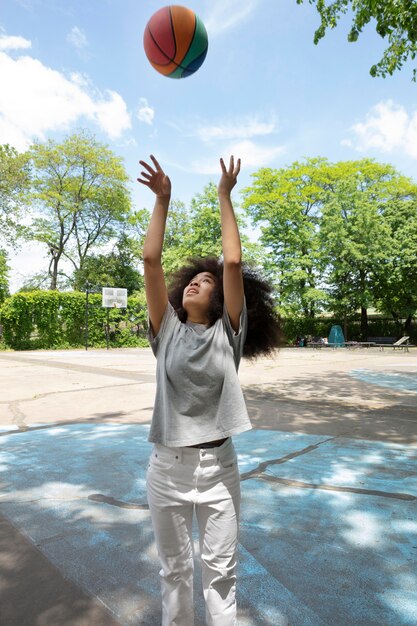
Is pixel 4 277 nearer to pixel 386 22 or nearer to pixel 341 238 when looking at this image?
pixel 341 238

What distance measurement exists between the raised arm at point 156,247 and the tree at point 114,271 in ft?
121

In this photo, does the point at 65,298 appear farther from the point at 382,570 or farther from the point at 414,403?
the point at 382,570

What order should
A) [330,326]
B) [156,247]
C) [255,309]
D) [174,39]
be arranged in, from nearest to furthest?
[156,247] → [255,309] → [174,39] → [330,326]

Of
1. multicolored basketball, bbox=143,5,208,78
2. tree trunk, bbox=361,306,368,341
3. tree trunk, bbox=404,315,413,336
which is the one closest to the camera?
multicolored basketball, bbox=143,5,208,78

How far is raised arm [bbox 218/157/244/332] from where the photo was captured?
1792 mm

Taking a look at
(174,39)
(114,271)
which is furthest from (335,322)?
(174,39)

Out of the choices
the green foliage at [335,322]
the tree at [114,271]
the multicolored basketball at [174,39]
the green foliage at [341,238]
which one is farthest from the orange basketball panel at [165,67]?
the tree at [114,271]

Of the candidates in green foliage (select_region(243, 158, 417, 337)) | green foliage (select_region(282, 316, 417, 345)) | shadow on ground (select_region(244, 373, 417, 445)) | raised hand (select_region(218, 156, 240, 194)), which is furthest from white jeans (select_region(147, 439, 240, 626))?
green foliage (select_region(282, 316, 417, 345))

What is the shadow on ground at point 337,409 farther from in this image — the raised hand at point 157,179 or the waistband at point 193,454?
the raised hand at point 157,179

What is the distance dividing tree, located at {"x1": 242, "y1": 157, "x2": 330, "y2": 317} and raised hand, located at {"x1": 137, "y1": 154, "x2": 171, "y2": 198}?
26408 mm

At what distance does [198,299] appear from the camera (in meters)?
1.96

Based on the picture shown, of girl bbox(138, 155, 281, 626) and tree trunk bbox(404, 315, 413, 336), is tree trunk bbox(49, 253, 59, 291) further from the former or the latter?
girl bbox(138, 155, 281, 626)

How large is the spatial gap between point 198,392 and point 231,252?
0.57 m

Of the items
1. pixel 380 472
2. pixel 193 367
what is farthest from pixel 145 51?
pixel 380 472
